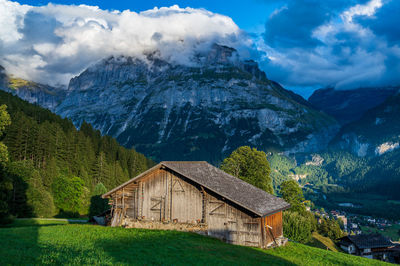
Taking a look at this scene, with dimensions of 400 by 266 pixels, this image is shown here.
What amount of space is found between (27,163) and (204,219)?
169 ft

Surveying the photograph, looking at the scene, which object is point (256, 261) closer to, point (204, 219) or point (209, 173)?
point (204, 219)

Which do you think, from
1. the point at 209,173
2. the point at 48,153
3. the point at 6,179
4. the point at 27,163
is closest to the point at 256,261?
the point at 209,173

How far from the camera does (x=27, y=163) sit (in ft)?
226

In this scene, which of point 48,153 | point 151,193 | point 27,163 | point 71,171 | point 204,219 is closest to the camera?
point 204,219

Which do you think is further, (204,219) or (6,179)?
(6,179)

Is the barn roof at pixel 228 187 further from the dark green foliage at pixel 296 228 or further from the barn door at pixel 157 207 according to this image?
the dark green foliage at pixel 296 228

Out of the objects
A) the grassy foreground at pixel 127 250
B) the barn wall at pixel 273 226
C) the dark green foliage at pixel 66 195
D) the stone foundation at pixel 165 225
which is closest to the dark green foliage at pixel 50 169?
the dark green foliage at pixel 66 195

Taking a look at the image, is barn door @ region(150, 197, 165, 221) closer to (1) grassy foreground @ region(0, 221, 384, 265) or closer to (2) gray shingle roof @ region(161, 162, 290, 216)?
(1) grassy foreground @ region(0, 221, 384, 265)

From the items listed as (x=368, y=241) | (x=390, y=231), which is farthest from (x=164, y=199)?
(x=390, y=231)

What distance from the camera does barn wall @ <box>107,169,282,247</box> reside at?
3316 centimetres

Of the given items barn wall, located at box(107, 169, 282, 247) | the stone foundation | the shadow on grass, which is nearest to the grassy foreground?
the shadow on grass

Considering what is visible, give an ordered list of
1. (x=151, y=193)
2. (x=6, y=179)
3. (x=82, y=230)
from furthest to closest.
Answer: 1. (x=6, y=179)
2. (x=151, y=193)
3. (x=82, y=230)

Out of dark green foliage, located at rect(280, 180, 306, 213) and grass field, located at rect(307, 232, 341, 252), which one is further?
dark green foliage, located at rect(280, 180, 306, 213)

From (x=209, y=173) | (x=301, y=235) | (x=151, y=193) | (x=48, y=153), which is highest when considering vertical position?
(x=48, y=153)
